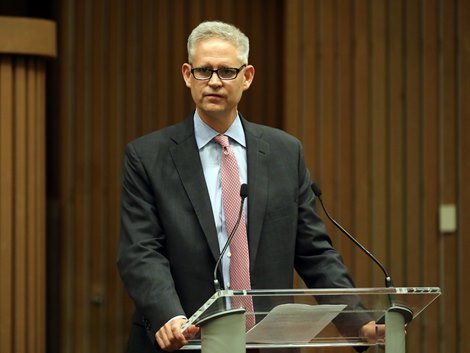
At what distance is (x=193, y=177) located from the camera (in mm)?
2678

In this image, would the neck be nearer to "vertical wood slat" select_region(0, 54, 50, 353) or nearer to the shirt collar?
the shirt collar

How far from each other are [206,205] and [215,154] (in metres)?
0.17

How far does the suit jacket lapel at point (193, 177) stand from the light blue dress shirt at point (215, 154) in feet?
0.08

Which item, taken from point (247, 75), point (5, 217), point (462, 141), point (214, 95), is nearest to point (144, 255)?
point (214, 95)

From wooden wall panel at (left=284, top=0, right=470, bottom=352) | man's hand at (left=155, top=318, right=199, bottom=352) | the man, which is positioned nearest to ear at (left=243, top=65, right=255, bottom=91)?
the man

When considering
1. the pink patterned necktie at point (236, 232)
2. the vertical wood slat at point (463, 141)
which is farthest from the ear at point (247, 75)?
the vertical wood slat at point (463, 141)

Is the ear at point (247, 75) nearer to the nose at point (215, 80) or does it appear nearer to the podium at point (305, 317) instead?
the nose at point (215, 80)

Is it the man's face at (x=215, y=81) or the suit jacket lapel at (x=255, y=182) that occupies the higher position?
the man's face at (x=215, y=81)

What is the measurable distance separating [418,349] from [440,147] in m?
0.81

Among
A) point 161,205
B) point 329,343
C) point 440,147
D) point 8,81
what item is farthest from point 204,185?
point 440,147

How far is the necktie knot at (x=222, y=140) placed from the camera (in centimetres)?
273

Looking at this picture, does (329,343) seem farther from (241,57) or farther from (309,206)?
(241,57)

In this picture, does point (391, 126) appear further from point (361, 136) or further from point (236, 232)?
point (236, 232)

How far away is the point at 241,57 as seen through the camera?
268cm
